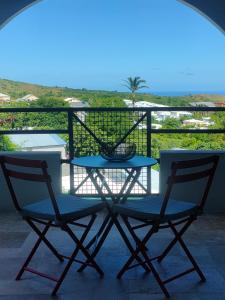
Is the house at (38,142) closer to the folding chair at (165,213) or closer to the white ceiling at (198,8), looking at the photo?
the white ceiling at (198,8)

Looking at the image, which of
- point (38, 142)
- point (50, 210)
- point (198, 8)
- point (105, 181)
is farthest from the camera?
point (38, 142)

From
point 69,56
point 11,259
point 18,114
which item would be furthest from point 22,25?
point 11,259

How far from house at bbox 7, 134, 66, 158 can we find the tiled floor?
1.30 metres

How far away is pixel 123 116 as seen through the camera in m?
4.82

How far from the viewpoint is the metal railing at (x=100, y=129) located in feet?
15.6

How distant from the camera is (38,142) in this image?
552 cm

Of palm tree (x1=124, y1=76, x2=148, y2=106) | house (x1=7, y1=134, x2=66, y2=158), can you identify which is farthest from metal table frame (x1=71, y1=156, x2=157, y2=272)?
palm tree (x1=124, y1=76, x2=148, y2=106)

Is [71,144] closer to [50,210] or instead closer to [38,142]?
[38,142]

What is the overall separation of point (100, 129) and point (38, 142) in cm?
108

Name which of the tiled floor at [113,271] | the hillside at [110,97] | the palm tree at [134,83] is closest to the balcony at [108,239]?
the tiled floor at [113,271]

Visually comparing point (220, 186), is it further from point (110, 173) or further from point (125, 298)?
point (125, 298)

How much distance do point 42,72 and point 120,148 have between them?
3426cm

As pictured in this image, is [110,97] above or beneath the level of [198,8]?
beneath

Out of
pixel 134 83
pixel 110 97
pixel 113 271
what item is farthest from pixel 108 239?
pixel 134 83
